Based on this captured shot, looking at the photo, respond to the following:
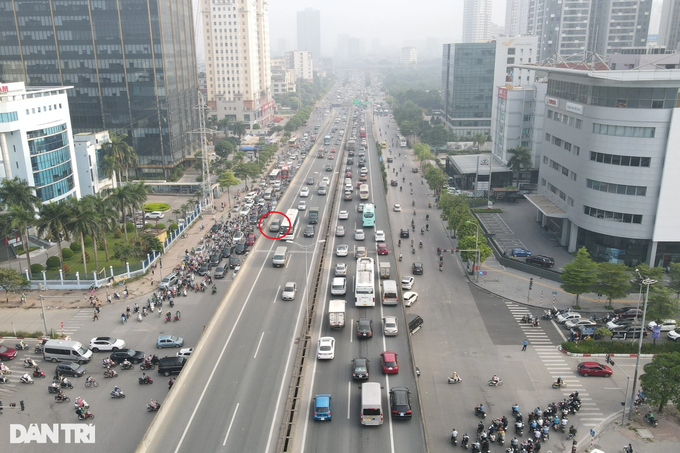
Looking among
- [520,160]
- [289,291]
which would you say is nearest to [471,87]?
[520,160]

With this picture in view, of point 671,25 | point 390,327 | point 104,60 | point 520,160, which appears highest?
point 671,25

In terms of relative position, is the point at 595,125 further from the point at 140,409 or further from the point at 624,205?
the point at 140,409

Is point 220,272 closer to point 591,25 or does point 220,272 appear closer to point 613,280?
point 613,280

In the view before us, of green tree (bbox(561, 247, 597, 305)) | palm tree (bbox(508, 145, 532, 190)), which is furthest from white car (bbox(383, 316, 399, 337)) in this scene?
palm tree (bbox(508, 145, 532, 190))

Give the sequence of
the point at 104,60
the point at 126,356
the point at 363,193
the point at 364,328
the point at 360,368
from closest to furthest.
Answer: the point at 360,368, the point at 364,328, the point at 126,356, the point at 363,193, the point at 104,60

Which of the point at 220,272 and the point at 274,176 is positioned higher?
the point at 274,176

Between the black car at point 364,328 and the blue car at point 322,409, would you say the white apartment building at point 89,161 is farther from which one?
the blue car at point 322,409
